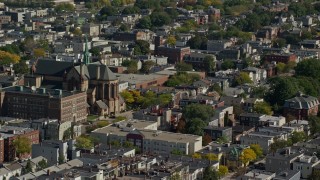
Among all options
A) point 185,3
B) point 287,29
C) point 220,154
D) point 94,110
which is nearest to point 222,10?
point 185,3

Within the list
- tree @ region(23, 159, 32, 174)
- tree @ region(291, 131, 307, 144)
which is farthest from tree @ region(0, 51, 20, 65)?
tree @ region(23, 159, 32, 174)

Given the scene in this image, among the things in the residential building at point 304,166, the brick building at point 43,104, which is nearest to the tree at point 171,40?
the brick building at point 43,104

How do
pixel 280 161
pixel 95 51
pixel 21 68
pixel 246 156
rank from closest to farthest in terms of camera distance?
1. pixel 280 161
2. pixel 246 156
3. pixel 21 68
4. pixel 95 51

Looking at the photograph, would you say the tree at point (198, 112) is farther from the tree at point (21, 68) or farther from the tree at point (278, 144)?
the tree at point (21, 68)

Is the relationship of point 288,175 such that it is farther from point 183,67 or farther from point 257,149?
point 183,67

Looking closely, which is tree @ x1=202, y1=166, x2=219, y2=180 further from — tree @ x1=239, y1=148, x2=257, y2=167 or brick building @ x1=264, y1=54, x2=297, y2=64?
A: brick building @ x1=264, y1=54, x2=297, y2=64

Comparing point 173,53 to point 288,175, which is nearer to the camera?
point 288,175

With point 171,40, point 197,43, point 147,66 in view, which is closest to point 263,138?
point 147,66
